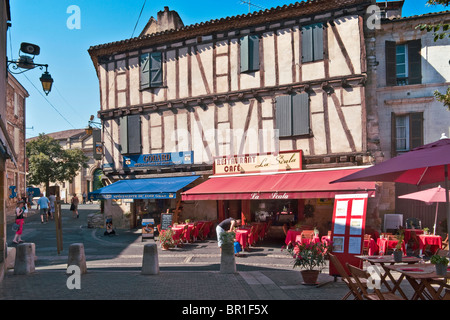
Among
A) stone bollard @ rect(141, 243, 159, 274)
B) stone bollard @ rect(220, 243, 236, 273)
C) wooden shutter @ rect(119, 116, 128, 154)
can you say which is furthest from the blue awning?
stone bollard @ rect(141, 243, 159, 274)

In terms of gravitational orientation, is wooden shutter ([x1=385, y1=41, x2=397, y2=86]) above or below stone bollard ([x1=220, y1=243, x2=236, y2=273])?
above

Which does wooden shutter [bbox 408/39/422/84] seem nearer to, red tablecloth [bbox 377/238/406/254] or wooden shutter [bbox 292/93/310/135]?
wooden shutter [bbox 292/93/310/135]

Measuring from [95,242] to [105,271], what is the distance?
6.35 meters

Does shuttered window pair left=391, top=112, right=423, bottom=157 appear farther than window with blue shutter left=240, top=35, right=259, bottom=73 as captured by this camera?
No

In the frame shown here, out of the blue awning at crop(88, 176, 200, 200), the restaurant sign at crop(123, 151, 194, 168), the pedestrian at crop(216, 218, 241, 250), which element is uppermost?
the restaurant sign at crop(123, 151, 194, 168)

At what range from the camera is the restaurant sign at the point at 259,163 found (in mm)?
15555

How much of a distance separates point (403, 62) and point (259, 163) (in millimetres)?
6303

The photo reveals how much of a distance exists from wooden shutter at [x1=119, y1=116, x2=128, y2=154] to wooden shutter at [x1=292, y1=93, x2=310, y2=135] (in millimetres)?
7808

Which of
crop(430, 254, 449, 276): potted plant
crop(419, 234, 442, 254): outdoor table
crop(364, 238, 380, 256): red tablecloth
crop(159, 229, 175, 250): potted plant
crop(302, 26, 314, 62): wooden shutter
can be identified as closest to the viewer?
crop(430, 254, 449, 276): potted plant

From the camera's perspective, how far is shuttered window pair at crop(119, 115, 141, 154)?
747 inches

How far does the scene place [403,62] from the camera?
1530cm

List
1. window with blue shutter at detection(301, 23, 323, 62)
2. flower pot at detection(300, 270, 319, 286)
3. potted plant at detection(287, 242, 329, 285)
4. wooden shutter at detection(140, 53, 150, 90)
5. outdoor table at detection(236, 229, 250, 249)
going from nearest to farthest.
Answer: potted plant at detection(287, 242, 329, 285) < flower pot at detection(300, 270, 319, 286) < outdoor table at detection(236, 229, 250, 249) < window with blue shutter at detection(301, 23, 323, 62) < wooden shutter at detection(140, 53, 150, 90)

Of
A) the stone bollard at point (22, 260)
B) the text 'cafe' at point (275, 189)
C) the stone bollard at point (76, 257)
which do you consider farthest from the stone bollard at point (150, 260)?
the text 'cafe' at point (275, 189)

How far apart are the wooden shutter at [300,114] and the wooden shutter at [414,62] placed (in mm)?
3701
